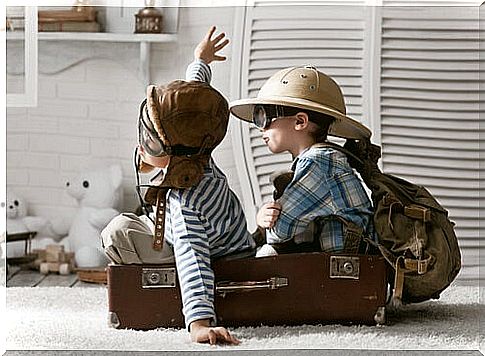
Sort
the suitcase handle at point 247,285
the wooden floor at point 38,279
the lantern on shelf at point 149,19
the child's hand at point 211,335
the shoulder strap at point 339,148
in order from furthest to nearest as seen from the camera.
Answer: the lantern on shelf at point 149,19 → the wooden floor at point 38,279 → the shoulder strap at point 339,148 → the suitcase handle at point 247,285 → the child's hand at point 211,335

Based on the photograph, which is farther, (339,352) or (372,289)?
(372,289)

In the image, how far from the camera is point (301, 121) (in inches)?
70.3

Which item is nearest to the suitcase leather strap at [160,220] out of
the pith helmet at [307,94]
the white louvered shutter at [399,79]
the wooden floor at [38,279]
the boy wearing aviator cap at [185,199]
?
the boy wearing aviator cap at [185,199]

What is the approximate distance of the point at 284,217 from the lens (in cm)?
169

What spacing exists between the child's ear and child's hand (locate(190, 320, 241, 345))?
43 cm

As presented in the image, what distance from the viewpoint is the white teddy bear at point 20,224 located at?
2.63m

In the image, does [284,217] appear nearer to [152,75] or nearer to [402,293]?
[402,293]

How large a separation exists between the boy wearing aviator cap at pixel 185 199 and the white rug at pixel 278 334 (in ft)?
0.26

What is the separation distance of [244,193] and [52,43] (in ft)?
2.21

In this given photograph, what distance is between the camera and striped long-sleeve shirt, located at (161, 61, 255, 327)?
1.59 metres

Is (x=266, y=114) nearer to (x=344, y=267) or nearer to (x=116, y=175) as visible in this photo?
(x=344, y=267)

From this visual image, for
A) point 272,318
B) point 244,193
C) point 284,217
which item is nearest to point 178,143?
point 284,217

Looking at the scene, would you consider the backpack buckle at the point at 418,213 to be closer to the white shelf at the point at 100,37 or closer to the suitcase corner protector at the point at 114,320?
the suitcase corner protector at the point at 114,320

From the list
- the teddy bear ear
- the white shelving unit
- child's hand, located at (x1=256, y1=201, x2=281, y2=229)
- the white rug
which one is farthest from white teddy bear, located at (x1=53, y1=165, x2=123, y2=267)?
child's hand, located at (x1=256, y1=201, x2=281, y2=229)
